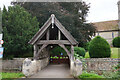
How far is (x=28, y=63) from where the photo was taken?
9.79 metres

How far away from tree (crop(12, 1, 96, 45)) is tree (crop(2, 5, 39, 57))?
4.18 m

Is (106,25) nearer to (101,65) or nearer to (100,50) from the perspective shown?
(100,50)

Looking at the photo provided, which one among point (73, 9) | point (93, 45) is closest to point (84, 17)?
point (73, 9)

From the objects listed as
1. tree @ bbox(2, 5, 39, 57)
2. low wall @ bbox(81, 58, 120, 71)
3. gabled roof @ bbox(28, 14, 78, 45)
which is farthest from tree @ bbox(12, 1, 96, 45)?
gabled roof @ bbox(28, 14, 78, 45)

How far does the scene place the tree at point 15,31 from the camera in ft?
59.7

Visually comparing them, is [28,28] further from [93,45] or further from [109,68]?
[109,68]

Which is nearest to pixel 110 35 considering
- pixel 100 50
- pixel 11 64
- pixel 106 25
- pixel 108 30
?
pixel 108 30

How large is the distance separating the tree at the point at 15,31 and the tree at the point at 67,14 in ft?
13.7

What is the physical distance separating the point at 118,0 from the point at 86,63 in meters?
22.2

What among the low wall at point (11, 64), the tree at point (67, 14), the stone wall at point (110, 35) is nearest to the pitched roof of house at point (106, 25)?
the stone wall at point (110, 35)

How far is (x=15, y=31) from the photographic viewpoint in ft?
62.6

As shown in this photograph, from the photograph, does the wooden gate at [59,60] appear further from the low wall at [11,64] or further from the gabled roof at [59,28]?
the gabled roof at [59,28]

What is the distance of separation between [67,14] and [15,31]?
29.8 feet

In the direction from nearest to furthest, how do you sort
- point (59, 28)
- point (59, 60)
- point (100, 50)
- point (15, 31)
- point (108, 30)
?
point (59, 28)
point (100, 50)
point (15, 31)
point (59, 60)
point (108, 30)
